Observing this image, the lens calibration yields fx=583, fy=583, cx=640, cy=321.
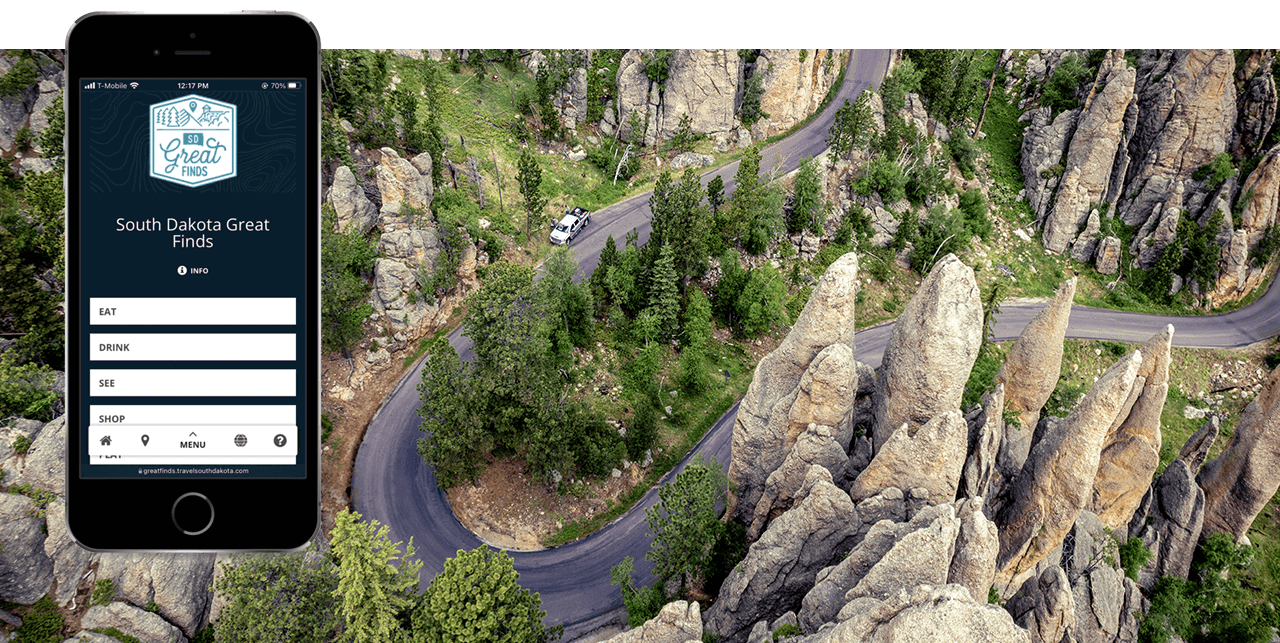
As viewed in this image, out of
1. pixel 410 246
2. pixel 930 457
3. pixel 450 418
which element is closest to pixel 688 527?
pixel 930 457

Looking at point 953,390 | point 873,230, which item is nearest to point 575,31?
point 953,390

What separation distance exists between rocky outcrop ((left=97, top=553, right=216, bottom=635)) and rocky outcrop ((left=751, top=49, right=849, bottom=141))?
63323 mm

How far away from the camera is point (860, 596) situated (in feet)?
66.2

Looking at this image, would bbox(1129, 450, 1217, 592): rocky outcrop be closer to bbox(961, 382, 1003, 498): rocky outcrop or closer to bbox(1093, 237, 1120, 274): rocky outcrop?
bbox(961, 382, 1003, 498): rocky outcrop

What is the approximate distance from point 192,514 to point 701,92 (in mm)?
66001

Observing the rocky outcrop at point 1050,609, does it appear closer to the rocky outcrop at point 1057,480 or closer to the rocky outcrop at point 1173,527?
the rocky outcrop at point 1057,480

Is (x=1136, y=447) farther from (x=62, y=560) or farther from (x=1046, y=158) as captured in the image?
(x=62, y=560)

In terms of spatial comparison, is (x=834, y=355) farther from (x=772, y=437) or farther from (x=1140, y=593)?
(x=1140, y=593)

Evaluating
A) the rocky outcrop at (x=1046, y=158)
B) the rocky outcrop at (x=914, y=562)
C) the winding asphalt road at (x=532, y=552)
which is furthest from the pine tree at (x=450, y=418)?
the rocky outcrop at (x=1046, y=158)

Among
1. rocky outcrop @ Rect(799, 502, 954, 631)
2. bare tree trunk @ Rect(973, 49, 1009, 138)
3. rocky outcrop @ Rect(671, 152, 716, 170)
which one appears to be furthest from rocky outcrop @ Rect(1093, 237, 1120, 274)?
rocky outcrop @ Rect(799, 502, 954, 631)

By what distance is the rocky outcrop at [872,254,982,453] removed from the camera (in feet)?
87.7

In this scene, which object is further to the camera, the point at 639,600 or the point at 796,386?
the point at 796,386

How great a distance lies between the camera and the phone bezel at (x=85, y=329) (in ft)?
17.4

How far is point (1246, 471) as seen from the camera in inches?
1420
